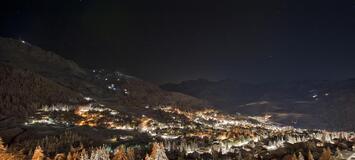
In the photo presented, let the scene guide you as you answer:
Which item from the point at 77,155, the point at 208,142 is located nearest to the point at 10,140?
the point at 77,155

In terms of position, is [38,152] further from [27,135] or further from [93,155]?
[27,135]

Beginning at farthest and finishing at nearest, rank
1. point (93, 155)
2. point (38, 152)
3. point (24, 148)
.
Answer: point (24, 148)
point (93, 155)
point (38, 152)

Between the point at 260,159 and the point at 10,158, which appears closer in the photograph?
the point at 10,158

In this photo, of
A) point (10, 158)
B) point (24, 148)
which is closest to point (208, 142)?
point (24, 148)

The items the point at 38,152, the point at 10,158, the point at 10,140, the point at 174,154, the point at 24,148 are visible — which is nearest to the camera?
the point at 10,158

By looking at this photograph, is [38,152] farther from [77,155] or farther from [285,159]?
[285,159]

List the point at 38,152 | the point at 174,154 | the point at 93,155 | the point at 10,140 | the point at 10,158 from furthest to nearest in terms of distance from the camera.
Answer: the point at 10,140 < the point at 174,154 < the point at 93,155 < the point at 38,152 < the point at 10,158

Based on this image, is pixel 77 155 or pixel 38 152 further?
pixel 77 155

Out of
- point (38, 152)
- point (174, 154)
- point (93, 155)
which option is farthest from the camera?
point (174, 154)
